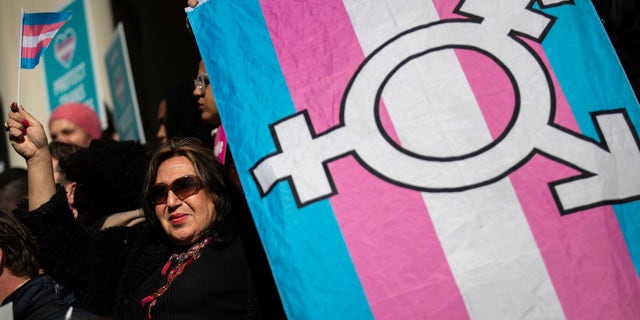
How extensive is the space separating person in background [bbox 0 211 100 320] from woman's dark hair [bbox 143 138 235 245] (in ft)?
1.46

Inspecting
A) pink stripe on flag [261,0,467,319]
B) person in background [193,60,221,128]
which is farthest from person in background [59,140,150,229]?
pink stripe on flag [261,0,467,319]

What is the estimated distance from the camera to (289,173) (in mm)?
2367

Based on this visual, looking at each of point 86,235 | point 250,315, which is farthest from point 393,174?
point 86,235

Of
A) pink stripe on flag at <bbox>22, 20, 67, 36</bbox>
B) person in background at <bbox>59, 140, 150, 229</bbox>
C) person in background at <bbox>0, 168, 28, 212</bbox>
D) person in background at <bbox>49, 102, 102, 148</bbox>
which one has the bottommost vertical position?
person in background at <bbox>59, 140, 150, 229</bbox>

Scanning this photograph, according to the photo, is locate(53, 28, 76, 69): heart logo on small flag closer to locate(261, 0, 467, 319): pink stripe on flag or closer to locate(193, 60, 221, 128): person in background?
locate(193, 60, 221, 128): person in background

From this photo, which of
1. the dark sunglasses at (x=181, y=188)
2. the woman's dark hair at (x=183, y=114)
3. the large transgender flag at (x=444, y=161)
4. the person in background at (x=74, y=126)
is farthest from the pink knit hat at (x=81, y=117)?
the large transgender flag at (x=444, y=161)

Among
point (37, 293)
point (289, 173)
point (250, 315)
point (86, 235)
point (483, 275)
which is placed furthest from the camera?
point (86, 235)

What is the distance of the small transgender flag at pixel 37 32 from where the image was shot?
297 cm

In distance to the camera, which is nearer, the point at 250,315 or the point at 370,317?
the point at 370,317

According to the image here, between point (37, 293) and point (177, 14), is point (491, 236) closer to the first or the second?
point (37, 293)

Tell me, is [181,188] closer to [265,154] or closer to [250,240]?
[250,240]

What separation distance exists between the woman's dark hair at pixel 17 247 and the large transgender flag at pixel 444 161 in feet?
3.27

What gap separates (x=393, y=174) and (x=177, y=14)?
5469mm

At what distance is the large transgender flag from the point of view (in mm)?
Answer: 2221
